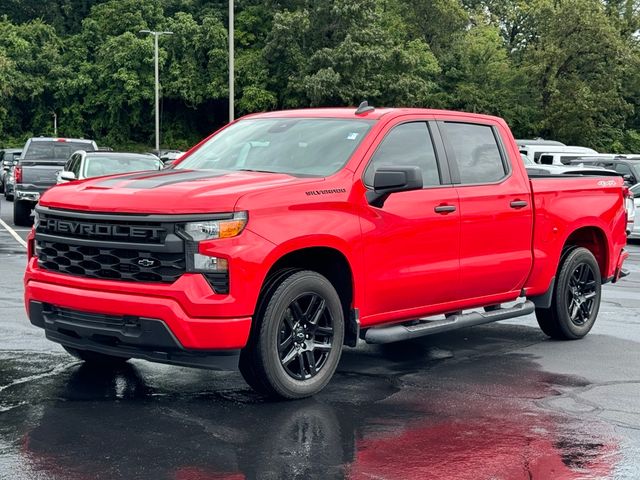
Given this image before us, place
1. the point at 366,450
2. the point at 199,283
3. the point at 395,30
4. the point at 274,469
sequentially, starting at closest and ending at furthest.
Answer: the point at 274,469 → the point at 366,450 → the point at 199,283 → the point at 395,30

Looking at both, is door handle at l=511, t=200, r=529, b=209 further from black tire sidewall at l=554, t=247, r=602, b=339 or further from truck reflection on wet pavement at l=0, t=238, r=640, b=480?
truck reflection on wet pavement at l=0, t=238, r=640, b=480

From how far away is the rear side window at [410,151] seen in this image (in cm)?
764

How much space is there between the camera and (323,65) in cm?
5794

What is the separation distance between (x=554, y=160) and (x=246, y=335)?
2786 cm

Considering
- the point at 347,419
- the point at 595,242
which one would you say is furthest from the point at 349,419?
the point at 595,242

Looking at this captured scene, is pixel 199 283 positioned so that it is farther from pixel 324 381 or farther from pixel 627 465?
pixel 627 465

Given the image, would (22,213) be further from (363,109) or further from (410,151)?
(410,151)

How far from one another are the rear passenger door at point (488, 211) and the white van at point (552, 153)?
24.7m

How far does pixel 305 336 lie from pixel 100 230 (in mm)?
1459

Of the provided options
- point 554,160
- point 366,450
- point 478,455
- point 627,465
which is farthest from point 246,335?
point 554,160

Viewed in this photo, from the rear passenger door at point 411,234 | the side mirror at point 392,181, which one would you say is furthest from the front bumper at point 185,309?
the side mirror at point 392,181

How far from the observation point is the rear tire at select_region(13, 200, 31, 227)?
75.0 ft

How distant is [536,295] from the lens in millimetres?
9070

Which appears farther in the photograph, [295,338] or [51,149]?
[51,149]
